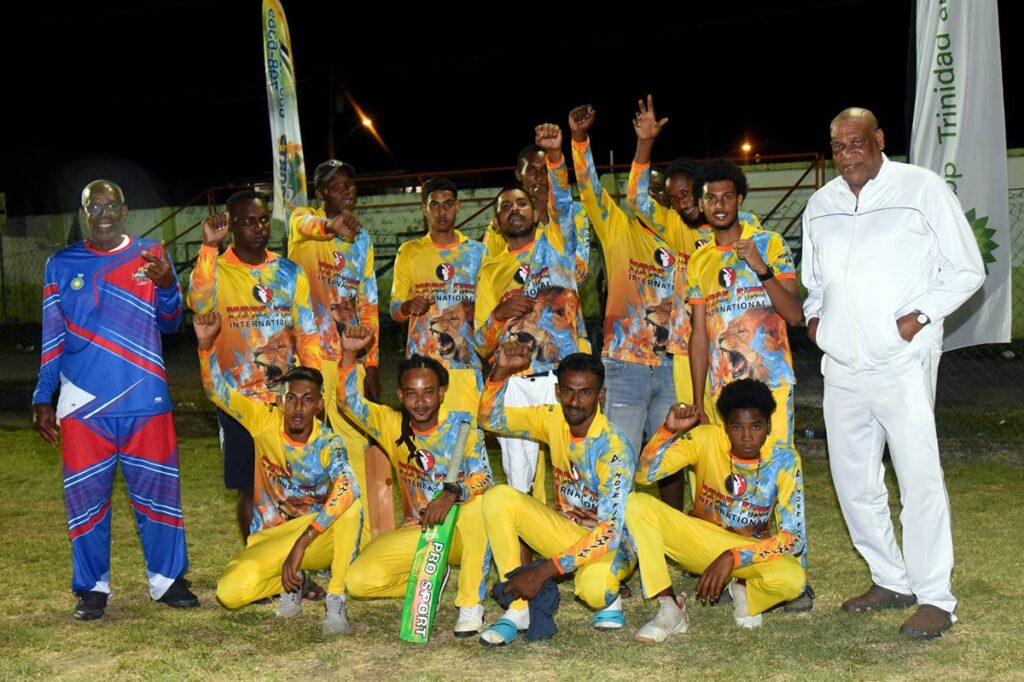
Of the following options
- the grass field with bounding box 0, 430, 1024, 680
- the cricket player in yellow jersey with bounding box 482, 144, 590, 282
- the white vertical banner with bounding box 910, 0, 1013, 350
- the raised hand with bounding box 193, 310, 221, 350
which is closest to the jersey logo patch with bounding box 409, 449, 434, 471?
the grass field with bounding box 0, 430, 1024, 680

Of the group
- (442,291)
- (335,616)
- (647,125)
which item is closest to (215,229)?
(442,291)

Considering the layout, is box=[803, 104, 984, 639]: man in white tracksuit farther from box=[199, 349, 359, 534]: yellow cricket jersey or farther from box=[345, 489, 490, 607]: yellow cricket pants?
box=[199, 349, 359, 534]: yellow cricket jersey

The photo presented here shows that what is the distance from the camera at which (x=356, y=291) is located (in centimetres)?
706

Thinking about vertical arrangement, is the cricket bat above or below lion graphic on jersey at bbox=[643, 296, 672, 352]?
below

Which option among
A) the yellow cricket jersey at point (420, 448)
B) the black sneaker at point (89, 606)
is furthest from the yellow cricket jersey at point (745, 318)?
the black sneaker at point (89, 606)

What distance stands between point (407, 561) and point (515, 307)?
1.48 metres

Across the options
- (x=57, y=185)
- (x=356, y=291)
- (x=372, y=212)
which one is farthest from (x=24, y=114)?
(x=356, y=291)

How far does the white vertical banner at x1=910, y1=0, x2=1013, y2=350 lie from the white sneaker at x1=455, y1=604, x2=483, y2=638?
4179 millimetres

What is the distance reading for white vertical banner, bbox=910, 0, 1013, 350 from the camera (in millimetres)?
7770

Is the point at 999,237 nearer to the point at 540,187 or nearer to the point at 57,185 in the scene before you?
the point at 540,187

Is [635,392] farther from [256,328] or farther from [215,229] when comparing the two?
[215,229]

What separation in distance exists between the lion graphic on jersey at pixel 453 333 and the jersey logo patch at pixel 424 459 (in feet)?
3.14

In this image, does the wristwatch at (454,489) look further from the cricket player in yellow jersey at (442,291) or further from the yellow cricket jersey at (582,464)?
the cricket player in yellow jersey at (442,291)

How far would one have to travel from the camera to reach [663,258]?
654 centimetres
